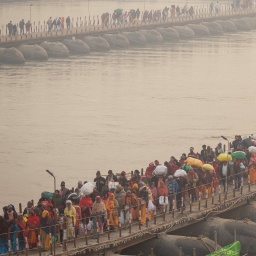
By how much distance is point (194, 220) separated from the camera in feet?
73.7

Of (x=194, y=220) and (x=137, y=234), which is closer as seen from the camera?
(x=137, y=234)

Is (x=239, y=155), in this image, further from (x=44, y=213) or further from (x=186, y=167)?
(x=44, y=213)

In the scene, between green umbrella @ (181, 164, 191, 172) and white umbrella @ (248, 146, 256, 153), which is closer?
green umbrella @ (181, 164, 191, 172)

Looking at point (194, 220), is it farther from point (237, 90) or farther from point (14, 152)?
point (237, 90)

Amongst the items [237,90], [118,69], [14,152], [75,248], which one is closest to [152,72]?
[118,69]

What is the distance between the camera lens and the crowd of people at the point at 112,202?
19.2 meters

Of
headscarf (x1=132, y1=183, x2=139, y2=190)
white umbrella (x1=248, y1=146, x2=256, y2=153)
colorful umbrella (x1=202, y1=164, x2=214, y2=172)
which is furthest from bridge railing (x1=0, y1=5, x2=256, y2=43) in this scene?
headscarf (x1=132, y1=183, x2=139, y2=190)

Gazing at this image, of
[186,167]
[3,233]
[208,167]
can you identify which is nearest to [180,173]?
[186,167]

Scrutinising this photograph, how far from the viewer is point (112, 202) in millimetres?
20453

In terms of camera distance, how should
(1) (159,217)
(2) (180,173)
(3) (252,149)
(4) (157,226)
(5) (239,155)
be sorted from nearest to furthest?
(4) (157,226) → (1) (159,217) → (2) (180,173) → (5) (239,155) → (3) (252,149)

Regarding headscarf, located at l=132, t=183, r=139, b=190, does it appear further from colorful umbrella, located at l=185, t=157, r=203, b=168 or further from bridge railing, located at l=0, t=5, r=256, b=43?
bridge railing, located at l=0, t=5, r=256, b=43

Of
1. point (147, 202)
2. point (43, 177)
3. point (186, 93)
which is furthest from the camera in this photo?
point (186, 93)

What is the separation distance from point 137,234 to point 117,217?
1.87ft

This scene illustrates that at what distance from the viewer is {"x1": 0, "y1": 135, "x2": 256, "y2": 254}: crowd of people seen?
62.9 feet
